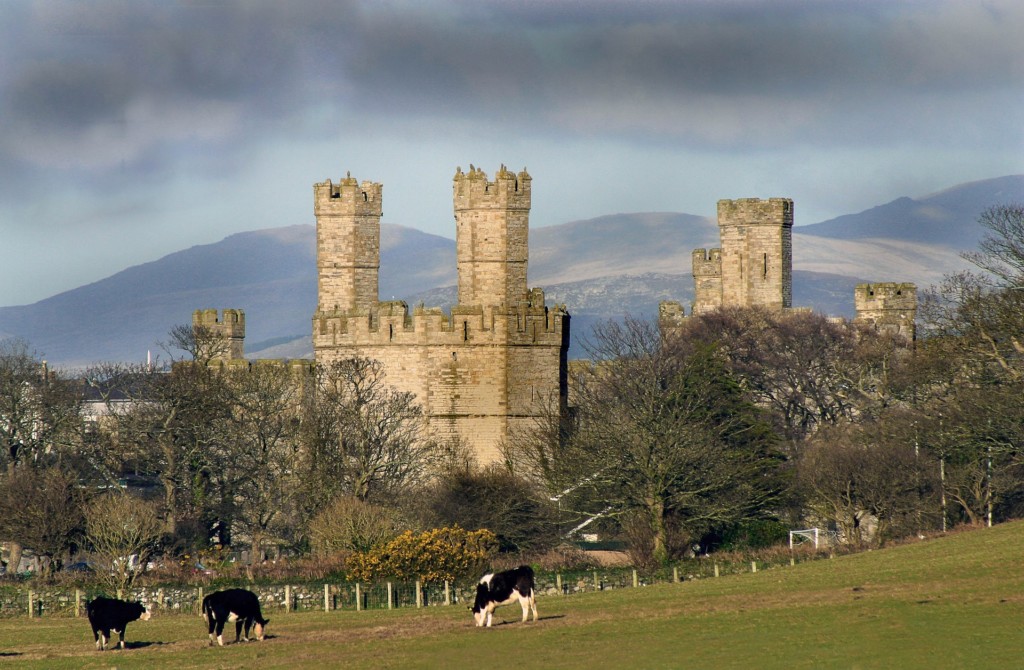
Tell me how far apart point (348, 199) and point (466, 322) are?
7.26 metres

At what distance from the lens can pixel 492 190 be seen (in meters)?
63.5

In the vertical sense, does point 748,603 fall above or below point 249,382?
below

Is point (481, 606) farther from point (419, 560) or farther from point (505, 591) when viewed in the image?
point (419, 560)

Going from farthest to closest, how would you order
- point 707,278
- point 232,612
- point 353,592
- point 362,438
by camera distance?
1. point 707,278
2. point 362,438
3. point 353,592
4. point 232,612

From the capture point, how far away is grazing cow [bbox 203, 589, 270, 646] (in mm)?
35000

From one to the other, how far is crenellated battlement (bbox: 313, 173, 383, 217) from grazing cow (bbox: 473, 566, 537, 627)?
1241 inches

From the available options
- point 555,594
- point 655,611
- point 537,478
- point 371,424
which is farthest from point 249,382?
point 655,611

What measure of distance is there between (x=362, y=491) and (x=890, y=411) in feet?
60.2

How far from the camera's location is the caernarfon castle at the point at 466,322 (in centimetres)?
6169

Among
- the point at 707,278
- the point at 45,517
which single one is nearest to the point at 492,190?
the point at 45,517

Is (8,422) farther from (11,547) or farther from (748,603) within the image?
(748,603)

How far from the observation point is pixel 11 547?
6306 cm

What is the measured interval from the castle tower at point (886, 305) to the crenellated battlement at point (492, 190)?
22.1 meters

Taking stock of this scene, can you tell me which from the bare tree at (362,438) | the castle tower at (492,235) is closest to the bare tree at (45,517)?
the bare tree at (362,438)
